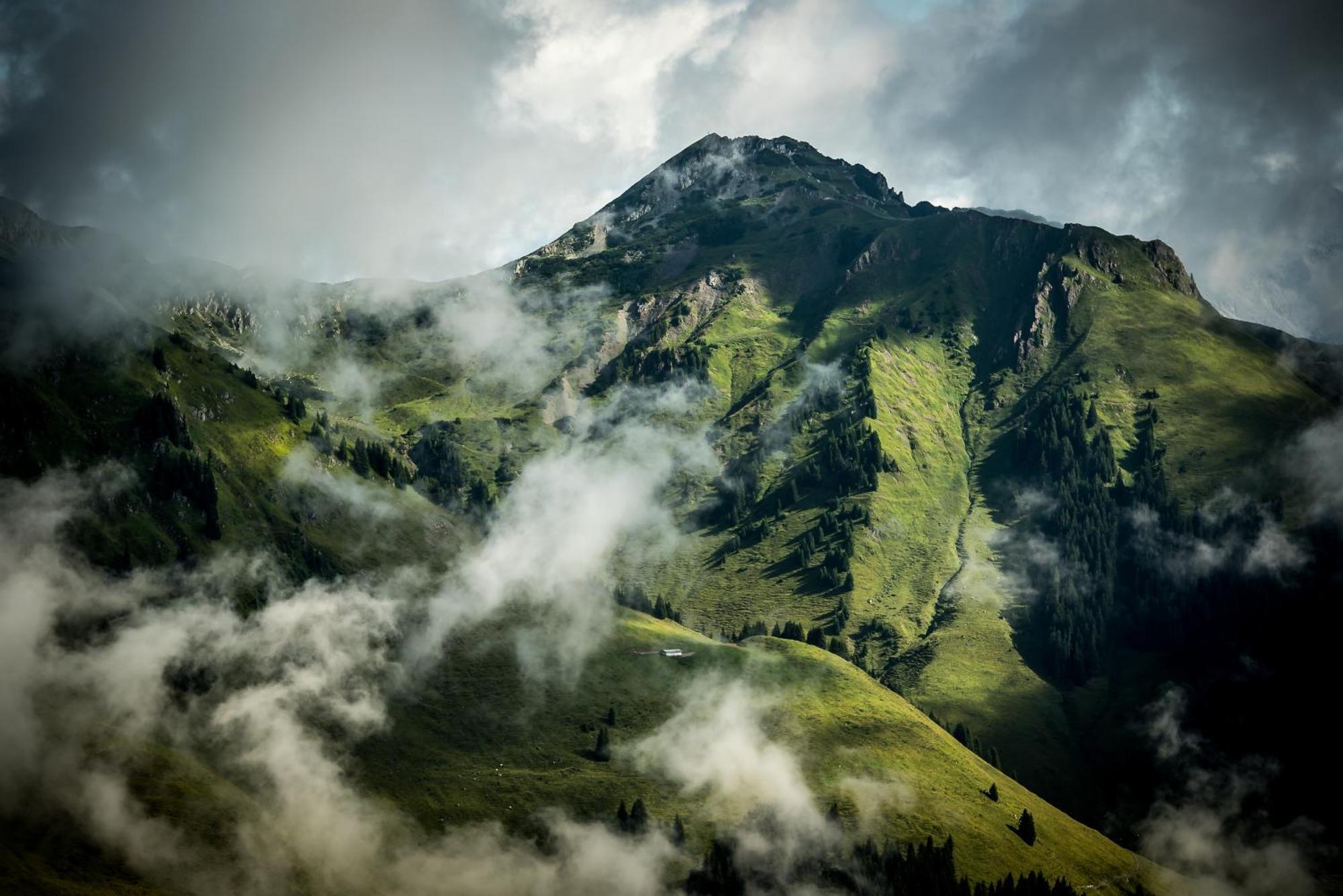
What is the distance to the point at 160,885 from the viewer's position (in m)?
192

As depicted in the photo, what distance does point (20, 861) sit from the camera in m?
185

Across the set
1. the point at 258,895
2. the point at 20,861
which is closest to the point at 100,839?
the point at 20,861

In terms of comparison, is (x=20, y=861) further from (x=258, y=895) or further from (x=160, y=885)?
(x=258, y=895)

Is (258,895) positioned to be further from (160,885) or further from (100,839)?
(100,839)

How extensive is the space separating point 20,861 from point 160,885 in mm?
23702

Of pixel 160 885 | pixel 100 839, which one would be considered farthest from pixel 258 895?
pixel 100 839

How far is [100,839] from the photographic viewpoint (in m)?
199

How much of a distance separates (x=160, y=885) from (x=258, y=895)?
17597 mm

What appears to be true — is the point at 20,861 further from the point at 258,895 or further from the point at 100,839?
the point at 258,895

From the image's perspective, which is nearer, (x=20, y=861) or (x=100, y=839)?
(x=20, y=861)

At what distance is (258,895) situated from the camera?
655ft

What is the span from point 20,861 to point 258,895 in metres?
41.1
